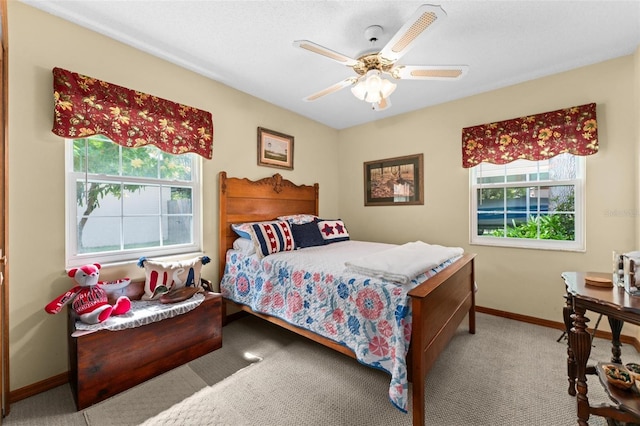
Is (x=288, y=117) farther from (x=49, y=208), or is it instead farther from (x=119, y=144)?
(x=49, y=208)

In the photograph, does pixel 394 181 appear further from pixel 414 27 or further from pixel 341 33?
pixel 414 27

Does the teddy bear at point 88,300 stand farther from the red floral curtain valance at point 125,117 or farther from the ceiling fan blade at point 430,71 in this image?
the ceiling fan blade at point 430,71

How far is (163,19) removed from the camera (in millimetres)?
1929

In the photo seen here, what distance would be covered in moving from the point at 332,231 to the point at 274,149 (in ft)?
4.17

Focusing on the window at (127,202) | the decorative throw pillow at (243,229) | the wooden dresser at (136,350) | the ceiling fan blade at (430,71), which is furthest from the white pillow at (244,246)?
the ceiling fan blade at (430,71)

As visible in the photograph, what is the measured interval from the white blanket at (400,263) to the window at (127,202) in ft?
5.71

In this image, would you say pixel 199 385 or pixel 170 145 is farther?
pixel 170 145

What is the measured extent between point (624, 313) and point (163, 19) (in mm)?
3157

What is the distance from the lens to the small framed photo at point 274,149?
330 cm

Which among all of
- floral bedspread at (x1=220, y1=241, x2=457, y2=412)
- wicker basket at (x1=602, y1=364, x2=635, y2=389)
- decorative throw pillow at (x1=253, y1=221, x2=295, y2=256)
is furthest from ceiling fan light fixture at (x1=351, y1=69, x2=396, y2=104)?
wicker basket at (x1=602, y1=364, x2=635, y2=389)

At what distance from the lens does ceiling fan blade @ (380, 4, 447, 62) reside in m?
1.31

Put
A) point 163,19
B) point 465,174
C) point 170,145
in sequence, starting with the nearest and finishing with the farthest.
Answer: point 163,19
point 170,145
point 465,174

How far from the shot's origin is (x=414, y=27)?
4.73 ft

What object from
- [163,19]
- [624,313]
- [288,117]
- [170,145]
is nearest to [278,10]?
[163,19]
